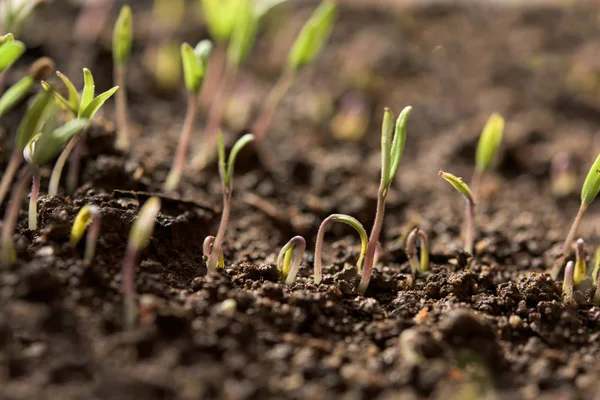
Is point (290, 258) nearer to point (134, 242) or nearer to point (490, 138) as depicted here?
point (134, 242)

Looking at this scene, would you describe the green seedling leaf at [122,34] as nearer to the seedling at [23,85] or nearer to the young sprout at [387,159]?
the seedling at [23,85]

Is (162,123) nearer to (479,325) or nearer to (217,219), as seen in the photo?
(217,219)

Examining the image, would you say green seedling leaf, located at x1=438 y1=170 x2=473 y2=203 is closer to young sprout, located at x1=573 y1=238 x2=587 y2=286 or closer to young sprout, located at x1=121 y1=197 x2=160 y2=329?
young sprout, located at x1=573 y1=238 x2=587 y2=286

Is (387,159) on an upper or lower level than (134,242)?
upper

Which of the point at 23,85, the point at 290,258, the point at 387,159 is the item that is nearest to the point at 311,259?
the point at 290,258

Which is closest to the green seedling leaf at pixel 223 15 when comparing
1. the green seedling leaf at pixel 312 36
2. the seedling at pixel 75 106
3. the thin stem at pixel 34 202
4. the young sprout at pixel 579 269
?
the green seedling leaf at pixel 312 36
